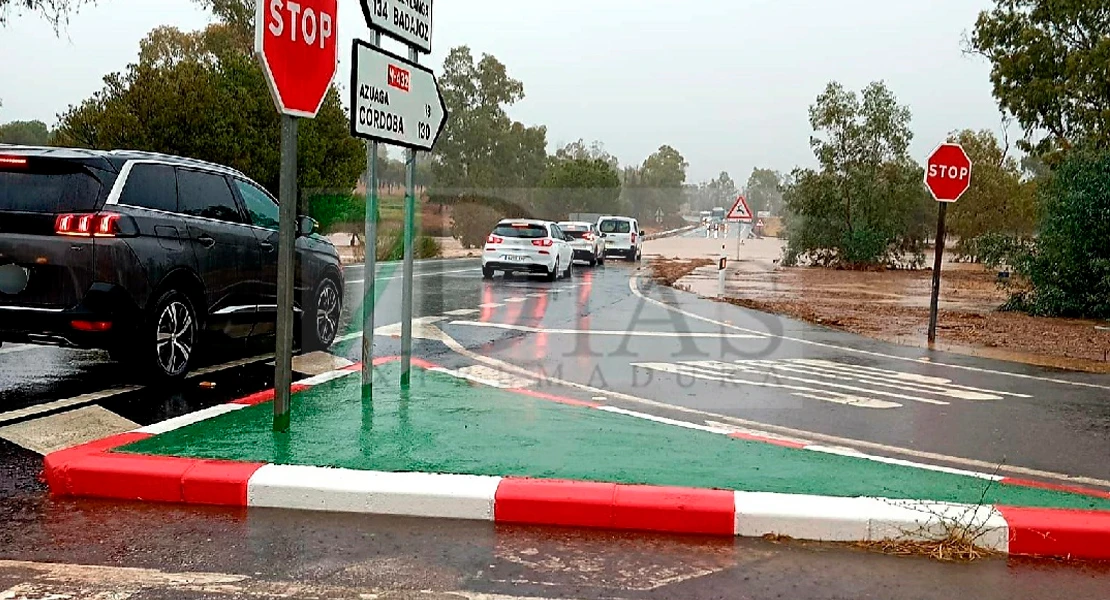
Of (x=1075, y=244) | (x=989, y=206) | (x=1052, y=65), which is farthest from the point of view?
(x=989, y=206)

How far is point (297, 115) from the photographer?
19.3 feet

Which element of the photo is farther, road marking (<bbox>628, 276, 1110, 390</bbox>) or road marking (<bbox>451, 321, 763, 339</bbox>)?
road marking (<bbox>451, 321, 763, 339</bbox>)

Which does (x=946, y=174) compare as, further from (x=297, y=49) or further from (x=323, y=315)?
(x=297, y=49)

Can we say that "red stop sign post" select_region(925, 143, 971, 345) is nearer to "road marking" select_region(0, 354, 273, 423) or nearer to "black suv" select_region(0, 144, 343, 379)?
"black suv" select_region(0, 144, 343, 379)

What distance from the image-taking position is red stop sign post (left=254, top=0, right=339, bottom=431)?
5684mm

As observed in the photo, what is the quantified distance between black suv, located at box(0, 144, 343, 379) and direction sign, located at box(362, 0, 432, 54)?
231 cm

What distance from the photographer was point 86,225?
692cm

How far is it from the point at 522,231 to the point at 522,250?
1.95 feet

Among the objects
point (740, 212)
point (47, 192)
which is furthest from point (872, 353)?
point (740, 212)

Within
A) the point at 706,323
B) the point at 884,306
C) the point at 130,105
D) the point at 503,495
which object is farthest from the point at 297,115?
the point at 130,105

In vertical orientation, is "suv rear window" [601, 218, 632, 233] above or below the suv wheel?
above

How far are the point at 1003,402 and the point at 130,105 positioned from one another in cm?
2117

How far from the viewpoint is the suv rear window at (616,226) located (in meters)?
39.2

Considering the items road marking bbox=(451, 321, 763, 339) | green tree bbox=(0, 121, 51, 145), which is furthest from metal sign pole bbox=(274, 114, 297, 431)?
green tree bbox=(0, 121, 51, 145)
